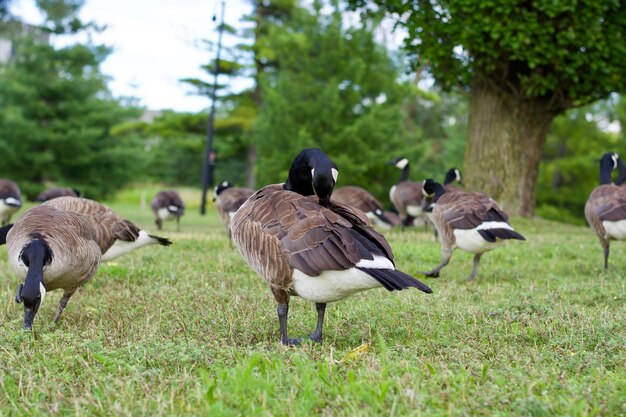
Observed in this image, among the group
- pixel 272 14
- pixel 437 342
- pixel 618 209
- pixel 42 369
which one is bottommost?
pixel 42 369

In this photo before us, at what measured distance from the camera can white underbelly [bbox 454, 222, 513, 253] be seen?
319 inches

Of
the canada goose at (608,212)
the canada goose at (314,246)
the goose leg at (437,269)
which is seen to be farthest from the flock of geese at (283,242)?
the canada goose at (608,212)

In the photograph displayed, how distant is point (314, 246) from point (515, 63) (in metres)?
13.7

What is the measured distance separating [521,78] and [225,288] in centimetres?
1098

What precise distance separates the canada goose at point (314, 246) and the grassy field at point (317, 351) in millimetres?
441

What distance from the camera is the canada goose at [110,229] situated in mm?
7270

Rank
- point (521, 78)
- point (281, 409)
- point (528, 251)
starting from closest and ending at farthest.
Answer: point (281, 409) < point (528, 251) < point (521, 78)

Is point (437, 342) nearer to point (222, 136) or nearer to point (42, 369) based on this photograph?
point (42, 369)

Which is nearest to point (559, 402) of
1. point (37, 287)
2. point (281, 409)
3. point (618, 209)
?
point (281, 409)

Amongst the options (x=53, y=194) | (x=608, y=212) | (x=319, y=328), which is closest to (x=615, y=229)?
(x=608, y=212)

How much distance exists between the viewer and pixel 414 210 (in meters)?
15.6

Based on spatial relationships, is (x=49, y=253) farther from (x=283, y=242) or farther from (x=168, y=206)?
(x=168, y=206)

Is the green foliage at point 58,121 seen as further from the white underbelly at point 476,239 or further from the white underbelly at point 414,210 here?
the white underbelly at point 476,239

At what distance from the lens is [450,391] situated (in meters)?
3.61
